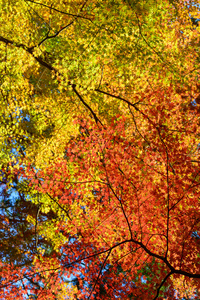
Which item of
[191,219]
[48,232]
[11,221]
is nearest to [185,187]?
[191,219]

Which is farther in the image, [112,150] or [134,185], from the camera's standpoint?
[112,150]

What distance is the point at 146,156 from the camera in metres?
9.12

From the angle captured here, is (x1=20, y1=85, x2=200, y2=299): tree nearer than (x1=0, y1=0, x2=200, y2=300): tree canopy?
No

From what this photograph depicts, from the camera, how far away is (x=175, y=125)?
31.8ft

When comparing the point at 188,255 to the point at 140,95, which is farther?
the point at 188,255

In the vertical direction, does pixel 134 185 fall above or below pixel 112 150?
below

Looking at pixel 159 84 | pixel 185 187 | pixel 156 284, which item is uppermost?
pixel 159 84

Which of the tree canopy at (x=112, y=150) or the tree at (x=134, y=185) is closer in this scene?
the tree canopy at (x=112, y=150)

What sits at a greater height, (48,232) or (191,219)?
(48,232)

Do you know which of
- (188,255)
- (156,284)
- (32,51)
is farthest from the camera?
(156,284)

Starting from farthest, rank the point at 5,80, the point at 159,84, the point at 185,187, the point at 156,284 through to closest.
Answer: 1. the point at 156,284
2. the point at 159,84
3. the point at 185,187
4. the point at 5,80

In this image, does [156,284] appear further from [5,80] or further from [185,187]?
[5,80]

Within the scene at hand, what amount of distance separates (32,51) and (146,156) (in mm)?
5639

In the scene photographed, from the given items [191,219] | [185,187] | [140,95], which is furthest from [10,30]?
[191,219]
